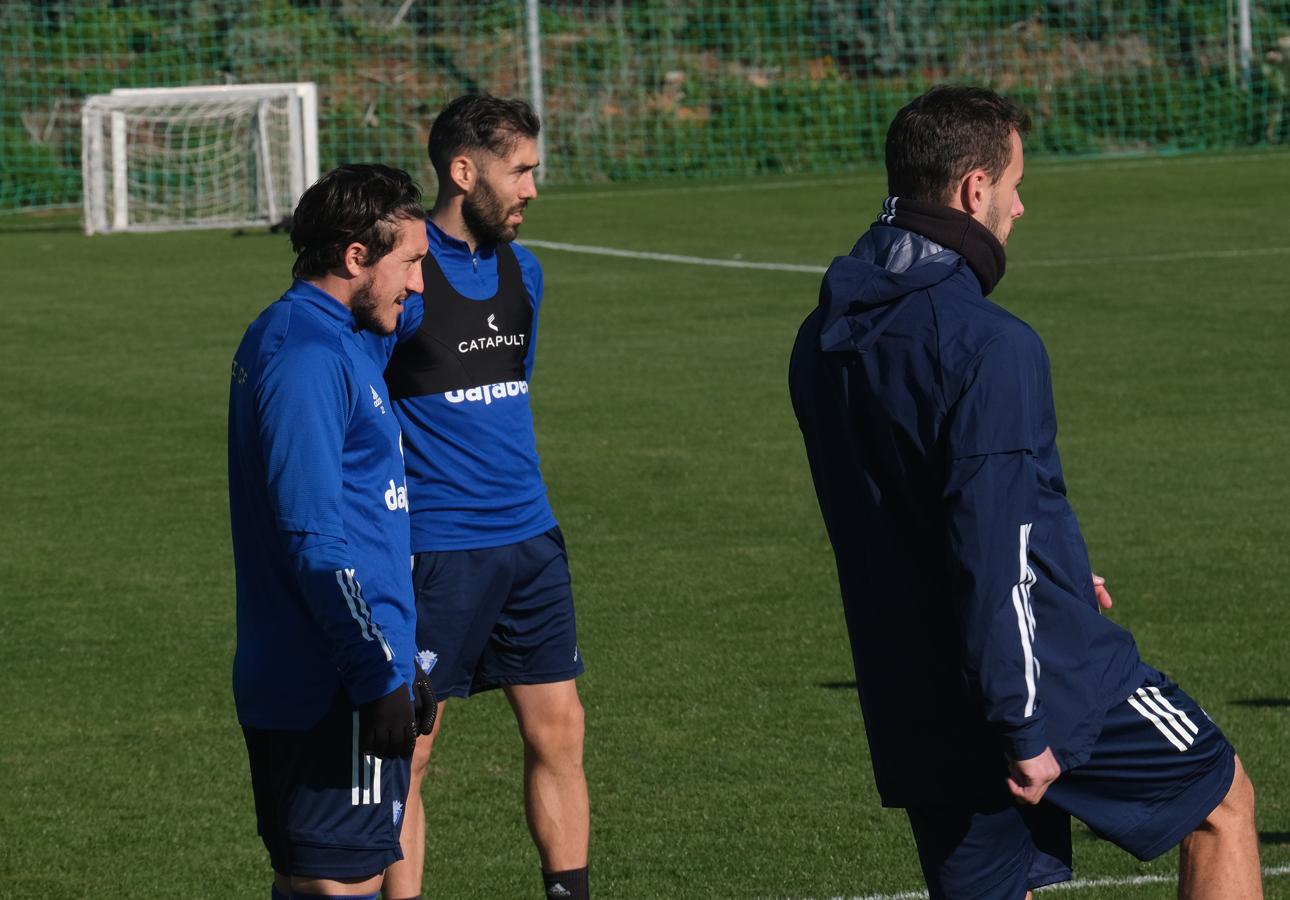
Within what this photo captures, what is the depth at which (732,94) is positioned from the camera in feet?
108

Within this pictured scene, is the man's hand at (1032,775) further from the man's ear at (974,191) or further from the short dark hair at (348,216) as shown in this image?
the short dark hair at (348,216)

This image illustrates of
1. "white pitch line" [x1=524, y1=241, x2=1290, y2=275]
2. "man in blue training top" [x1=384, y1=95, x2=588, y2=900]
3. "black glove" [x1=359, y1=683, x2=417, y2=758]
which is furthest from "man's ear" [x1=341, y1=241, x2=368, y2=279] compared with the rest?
"white pitch line" [x1=524, y1=241, x2=1290, y2=275]

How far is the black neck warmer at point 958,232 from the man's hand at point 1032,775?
904mm

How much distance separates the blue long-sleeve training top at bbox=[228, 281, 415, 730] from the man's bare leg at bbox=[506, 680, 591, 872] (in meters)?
1.46

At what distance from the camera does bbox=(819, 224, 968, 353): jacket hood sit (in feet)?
13.1

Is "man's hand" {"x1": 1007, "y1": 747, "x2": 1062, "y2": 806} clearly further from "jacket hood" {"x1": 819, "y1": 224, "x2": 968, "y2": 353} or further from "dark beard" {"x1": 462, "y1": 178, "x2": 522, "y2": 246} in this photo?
"dark beard" {"x1": 462, "y1": 178, "x2": 522, "y2": 246}

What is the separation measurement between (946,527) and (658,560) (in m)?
6.15

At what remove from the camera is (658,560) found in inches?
394

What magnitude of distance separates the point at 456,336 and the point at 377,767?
67.0 inches

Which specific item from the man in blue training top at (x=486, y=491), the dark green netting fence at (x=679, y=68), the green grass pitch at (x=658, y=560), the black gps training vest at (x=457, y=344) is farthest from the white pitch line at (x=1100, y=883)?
the dark green netting fence at (x=679, y=68)

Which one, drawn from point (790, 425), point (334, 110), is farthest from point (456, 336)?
point (334, 110)

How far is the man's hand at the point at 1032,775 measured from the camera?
154 inches

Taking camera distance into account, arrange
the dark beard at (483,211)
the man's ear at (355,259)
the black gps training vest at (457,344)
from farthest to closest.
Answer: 1. the dark beard at (483,211)
2. the black gps training vest at (457,344)
3. the man's ear at (355,259)

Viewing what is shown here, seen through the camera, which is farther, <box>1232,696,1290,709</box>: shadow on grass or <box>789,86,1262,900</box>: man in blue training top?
<box>1232,696,1290,709</box>: shadow on grass
